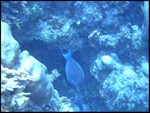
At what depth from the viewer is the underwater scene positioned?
4.93 metres

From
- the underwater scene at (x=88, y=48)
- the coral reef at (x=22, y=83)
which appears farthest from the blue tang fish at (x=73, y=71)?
the coral reef at (x=22, y=83)

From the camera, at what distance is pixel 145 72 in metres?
5.97

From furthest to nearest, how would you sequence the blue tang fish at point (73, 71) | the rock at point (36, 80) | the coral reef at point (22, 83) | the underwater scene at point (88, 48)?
→ the blue tang fish at point (73, 71), the underwater scene at point (88, 48), the rock at point (36, 80), the coral reef at point (22, 83)

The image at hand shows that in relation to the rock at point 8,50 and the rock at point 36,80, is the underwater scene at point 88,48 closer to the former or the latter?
the rock at point 36,80

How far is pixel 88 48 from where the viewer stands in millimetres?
5844

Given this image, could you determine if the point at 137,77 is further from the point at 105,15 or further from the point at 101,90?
the point at 105,15

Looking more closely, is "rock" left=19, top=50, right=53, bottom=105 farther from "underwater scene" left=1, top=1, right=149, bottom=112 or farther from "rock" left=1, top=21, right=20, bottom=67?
"rock" left=1, top=21, right=20, bottom=67

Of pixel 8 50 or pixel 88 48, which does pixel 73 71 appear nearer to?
pixel 88 48

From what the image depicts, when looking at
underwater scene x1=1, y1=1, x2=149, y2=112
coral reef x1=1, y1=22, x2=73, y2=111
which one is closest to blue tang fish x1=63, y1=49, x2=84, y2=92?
underwater scene x1=1, y1=1, x2=149, y2=112

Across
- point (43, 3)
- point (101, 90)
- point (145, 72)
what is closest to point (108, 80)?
point (101, 90)

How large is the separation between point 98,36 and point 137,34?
88cm

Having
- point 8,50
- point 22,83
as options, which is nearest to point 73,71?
point 22,83

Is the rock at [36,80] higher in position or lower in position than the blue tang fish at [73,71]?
lower

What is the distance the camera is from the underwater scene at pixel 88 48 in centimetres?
493
